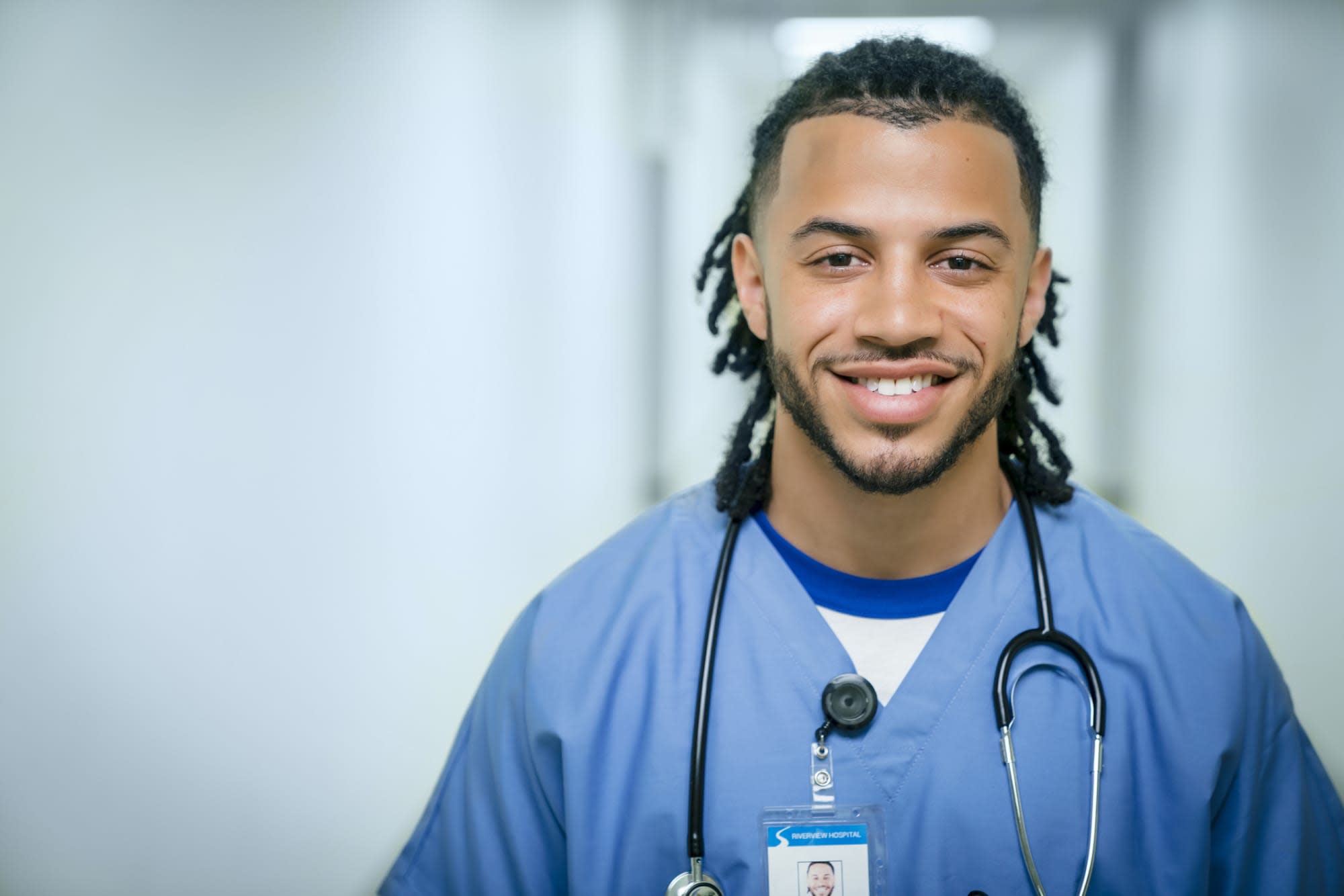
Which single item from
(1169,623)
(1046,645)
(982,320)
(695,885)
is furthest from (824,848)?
(982,320)

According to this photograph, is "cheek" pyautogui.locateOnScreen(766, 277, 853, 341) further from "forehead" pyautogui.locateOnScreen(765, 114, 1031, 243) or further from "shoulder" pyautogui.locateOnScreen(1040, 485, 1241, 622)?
"shoulder" pyautogui.locateOnScreen(1040, 485, 1241, 622)

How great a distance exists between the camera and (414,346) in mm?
1265

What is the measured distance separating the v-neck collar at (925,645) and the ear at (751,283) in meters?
0.21

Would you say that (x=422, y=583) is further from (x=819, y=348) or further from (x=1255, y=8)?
(x=1255, y=8)

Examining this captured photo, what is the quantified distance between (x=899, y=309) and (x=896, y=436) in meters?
0.12

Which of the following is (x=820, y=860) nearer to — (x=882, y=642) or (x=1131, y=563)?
(x=882, y=642)

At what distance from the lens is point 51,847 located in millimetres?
1210

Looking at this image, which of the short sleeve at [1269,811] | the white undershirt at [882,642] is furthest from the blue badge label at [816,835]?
the short sleeve at [1269,811]

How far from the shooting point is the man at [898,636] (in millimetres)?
915

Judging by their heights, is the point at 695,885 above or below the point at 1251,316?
below

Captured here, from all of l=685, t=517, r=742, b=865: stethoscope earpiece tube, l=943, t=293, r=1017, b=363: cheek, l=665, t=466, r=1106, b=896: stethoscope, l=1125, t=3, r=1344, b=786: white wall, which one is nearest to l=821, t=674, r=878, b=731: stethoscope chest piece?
l=665, t=466, r=1106, b=896: stethoscope

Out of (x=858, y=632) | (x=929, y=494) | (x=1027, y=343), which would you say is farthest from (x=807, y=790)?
(x=1027, y=343)

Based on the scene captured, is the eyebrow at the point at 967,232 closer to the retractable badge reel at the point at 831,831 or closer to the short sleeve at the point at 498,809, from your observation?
the retractable badge reel at the point at 831,831

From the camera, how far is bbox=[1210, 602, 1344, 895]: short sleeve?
95cm
